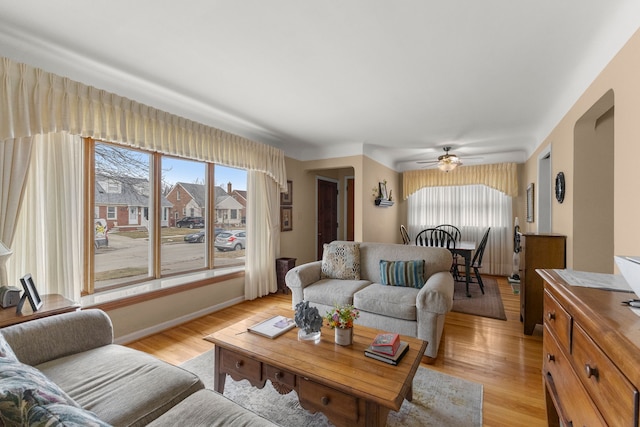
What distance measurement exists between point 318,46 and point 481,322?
325 centimetres

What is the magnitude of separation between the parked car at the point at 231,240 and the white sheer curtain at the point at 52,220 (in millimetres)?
1584

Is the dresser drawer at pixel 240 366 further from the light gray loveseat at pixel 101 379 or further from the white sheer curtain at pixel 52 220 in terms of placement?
the white sheer curtain at pixel 52 220

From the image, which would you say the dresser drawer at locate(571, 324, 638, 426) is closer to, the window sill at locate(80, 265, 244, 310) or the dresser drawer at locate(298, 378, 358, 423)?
the dresser drawer at locate(298, 378, 358, 423)

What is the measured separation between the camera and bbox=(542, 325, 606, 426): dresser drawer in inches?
34.7

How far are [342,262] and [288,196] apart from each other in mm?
1961

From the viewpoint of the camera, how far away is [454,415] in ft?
5.55

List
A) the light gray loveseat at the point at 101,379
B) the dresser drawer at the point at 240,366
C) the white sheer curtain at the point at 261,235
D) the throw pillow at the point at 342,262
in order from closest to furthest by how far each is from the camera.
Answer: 1. the light gray loveseat at the point at 101,379
2. the dresser drawer at the point at 240,366
3. the throw pillow at the point at 342,262
4. the white sheer curtain at the point at 261,235

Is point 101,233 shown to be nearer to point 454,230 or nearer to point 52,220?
point 52,220

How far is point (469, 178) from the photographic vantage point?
5566 millimetres

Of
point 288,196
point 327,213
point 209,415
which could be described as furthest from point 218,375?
point 327,213

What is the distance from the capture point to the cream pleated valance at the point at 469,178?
5215 millimetres

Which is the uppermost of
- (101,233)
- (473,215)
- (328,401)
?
(473,215)

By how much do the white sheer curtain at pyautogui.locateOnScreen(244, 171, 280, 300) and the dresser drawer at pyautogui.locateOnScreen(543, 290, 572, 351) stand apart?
330 cm

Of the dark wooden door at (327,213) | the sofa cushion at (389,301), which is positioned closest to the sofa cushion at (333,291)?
the sofa cushion at (389,301)
